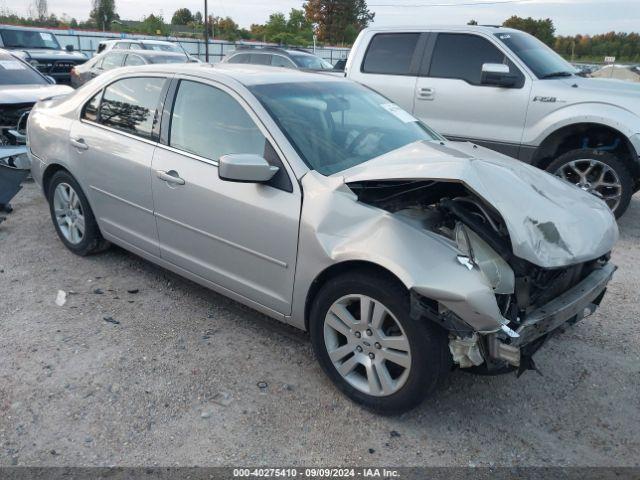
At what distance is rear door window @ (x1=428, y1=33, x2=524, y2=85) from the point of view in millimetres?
6457

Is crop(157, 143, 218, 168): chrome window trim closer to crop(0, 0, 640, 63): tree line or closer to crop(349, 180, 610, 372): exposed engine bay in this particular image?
crop(349, 180, 610, 372): exposed engine bay

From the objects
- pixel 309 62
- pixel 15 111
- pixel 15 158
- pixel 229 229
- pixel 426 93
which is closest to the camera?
pixel 229 229

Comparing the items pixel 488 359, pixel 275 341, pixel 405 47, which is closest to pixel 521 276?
pixel 488 359

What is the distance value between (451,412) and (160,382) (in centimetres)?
167

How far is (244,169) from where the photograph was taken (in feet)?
9.73

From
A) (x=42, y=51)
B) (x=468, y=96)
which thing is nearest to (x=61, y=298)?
(x=468, y=96)

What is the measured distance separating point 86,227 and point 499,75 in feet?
15.4

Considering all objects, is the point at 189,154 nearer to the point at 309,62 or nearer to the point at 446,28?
the point at 446,28

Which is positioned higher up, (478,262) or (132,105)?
(132,105)

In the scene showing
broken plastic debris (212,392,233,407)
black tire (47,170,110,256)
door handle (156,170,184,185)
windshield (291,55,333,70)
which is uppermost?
windshield (291,55,333,70)

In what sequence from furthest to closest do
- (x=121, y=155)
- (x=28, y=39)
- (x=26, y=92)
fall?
(x=28, y=39)
(x=26, y=92)
(x=121, y=155)

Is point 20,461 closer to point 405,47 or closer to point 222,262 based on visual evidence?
point 222,262

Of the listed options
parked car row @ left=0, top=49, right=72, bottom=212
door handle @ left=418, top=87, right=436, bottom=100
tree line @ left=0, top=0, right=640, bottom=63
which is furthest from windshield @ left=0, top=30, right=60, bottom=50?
tree line @ left=0, top=0, right=640, bottom=63

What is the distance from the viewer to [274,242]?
311 cm
